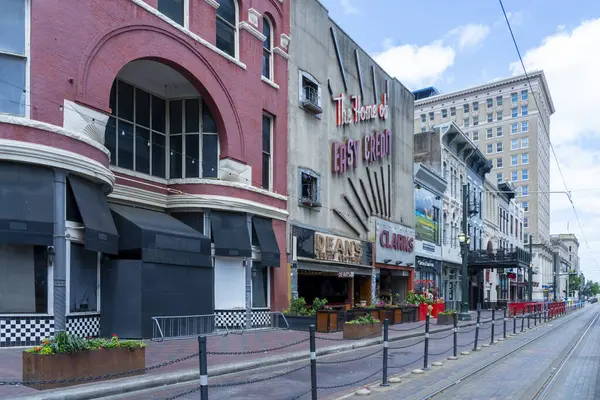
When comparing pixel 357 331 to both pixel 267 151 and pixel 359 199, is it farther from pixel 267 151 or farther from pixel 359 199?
pixel 359 199

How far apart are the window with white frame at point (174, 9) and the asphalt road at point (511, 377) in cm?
1367

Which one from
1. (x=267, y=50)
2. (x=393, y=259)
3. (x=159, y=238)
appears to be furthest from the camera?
(x=393, y=259)

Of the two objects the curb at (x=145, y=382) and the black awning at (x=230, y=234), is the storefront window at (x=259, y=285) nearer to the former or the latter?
the black awning at (x=230, y=234)

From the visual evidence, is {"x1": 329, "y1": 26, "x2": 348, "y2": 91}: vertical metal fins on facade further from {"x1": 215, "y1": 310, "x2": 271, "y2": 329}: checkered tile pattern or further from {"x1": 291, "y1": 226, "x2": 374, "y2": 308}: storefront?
{"x1": 215, "y1": 310, "x2": 271, "y2": 329}: checkered tile pattern

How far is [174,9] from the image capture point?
19.3 meters

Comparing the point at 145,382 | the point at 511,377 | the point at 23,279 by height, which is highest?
the point at 23,279

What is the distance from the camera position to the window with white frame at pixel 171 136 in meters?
20.0

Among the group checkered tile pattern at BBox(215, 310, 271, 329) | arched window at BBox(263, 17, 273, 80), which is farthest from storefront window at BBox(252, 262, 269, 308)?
arched window at BBox(263, 17, 273, 80)

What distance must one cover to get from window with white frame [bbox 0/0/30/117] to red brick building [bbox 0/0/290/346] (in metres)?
0.03

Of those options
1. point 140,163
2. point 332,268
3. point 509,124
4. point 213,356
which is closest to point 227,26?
point 140,163

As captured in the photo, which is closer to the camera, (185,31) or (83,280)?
(83,280)

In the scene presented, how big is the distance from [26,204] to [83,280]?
318 centimetres

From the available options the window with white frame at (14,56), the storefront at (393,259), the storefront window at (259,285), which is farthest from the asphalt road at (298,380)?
the storefront at (393,259)

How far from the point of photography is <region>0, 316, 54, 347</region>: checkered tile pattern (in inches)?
522
